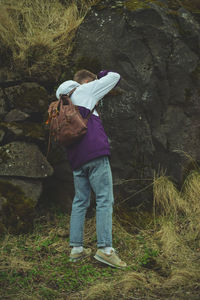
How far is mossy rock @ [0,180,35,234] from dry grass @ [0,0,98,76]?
1.72 meters

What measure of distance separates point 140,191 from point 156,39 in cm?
219

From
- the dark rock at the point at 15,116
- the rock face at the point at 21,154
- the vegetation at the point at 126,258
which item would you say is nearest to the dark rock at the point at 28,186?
the rock face at the point at 21,154

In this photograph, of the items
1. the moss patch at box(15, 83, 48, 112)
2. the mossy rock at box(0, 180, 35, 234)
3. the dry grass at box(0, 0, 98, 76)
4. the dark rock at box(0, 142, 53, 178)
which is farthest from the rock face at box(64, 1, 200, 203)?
the mossy rock at box(0, 180, 35, 234)

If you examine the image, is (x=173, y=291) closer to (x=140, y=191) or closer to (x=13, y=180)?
(x=140, y=191)

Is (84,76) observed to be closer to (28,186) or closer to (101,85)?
(101,85)

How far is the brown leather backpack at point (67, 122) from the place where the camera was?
3.73 m

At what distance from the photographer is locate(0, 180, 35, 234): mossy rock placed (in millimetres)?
4418

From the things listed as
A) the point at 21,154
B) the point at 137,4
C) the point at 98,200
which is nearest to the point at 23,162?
the point at 21,154

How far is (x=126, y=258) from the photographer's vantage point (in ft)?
13.2

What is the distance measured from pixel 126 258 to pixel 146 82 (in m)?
2.42

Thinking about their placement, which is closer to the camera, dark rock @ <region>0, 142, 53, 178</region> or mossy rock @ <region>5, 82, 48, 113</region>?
dark rock @ <region>0, 142, 53, 178</region>

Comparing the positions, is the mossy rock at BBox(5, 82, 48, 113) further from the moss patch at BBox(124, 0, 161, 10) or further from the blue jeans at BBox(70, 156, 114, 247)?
the moss patch at BBox(124, 0, 161, 10)

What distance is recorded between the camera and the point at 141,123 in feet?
16.4

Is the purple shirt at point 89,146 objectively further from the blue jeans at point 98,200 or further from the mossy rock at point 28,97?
the mossy rock at point 28,97
